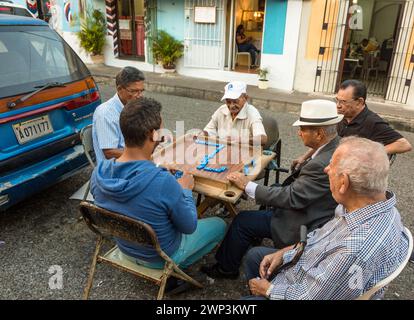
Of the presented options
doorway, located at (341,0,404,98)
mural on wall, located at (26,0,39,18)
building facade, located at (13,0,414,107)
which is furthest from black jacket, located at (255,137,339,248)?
mural on wall, located at (26,0,39,18)

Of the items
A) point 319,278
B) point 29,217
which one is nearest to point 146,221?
point 319,278

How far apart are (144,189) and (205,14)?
8060 millimetres

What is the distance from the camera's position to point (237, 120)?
3441 millimetres

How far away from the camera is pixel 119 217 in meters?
1.84

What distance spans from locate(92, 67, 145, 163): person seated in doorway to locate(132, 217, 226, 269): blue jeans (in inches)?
38.9

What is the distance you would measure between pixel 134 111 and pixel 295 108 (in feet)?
19.1

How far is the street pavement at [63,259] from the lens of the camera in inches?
99.6

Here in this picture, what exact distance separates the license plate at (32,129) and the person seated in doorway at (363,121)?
7.56 feet

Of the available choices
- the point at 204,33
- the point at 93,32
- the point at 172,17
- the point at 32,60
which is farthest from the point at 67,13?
the point at 32,60

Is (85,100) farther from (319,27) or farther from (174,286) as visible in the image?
(319,27)

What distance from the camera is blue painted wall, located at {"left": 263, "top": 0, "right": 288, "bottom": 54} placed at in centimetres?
790

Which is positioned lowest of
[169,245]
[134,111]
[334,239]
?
[169,245]

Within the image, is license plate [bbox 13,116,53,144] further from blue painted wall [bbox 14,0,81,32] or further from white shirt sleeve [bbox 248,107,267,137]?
blue painted wall [bbox 14,0,81,32]
